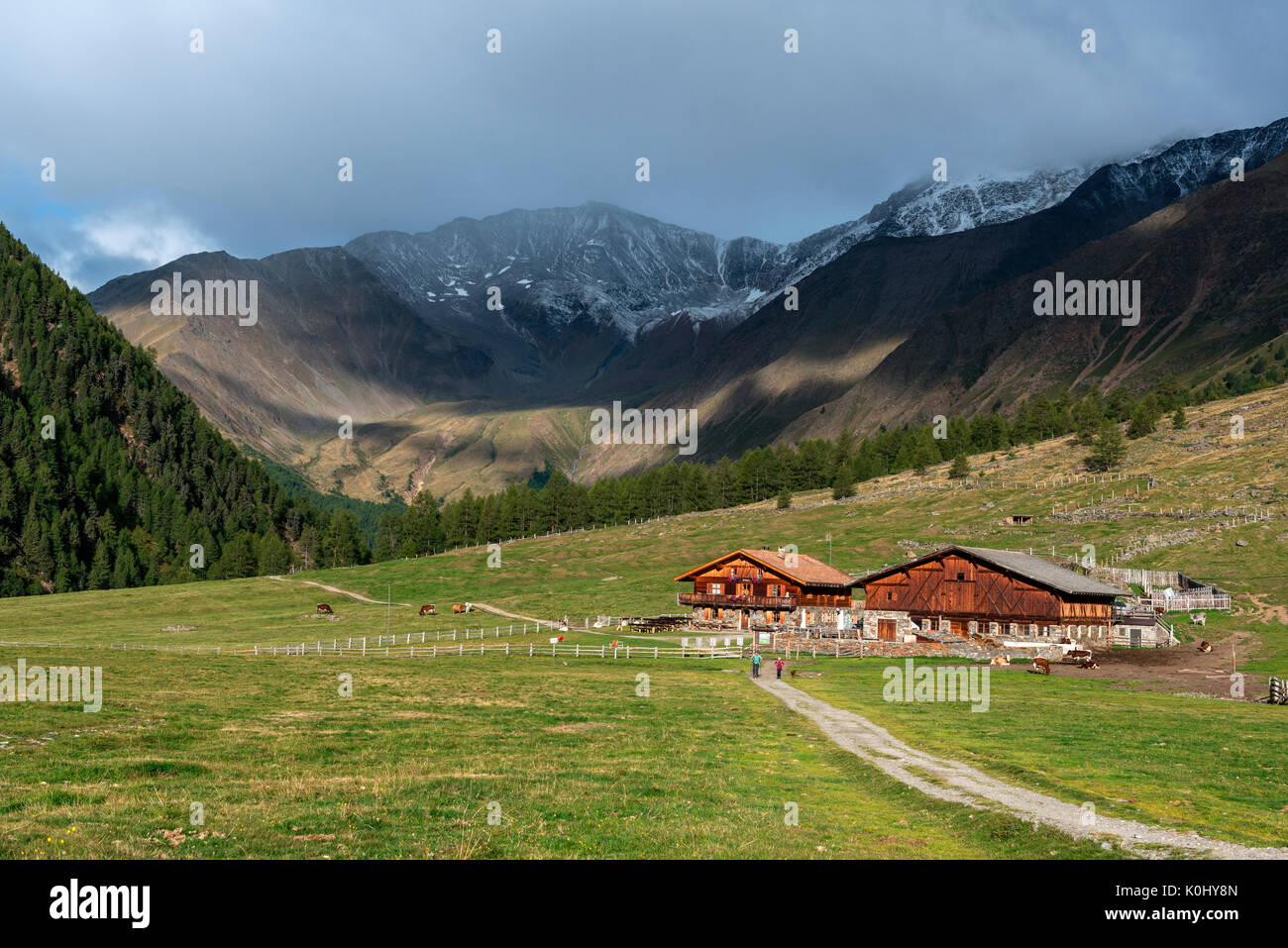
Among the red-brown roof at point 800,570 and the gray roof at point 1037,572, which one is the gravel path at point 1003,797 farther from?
the red-brown roof at point 800,570

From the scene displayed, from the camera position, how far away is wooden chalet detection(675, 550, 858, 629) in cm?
10131

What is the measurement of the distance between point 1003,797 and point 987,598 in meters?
69.8

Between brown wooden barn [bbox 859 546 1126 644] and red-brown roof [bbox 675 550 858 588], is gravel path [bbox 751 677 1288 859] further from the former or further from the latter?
red-brown roof [bbox 675 550 858 588]

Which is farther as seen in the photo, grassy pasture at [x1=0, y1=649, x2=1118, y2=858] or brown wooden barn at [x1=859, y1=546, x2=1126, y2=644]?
brown wooden barn at [x1=859, y1=546, x2=1126, y2=644]

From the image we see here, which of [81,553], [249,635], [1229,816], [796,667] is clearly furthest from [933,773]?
[81,553]

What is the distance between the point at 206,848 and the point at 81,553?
208667mm

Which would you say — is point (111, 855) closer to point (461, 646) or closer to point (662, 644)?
point (461, 646)

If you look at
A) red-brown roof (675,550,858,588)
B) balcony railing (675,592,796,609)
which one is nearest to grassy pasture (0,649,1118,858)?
red-brown roof (675,550,858,588)

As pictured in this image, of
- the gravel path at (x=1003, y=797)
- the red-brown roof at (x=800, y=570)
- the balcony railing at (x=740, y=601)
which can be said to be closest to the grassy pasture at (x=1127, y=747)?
the gravel path at (x=1003, y=797)

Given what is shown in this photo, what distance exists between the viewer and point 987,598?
90.2 meters

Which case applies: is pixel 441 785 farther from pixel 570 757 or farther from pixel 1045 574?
pixel 1045 574

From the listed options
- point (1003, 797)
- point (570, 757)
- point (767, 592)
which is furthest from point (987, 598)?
point (570, 757)

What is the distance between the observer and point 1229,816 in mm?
22750

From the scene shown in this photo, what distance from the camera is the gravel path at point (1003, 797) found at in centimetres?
1914
